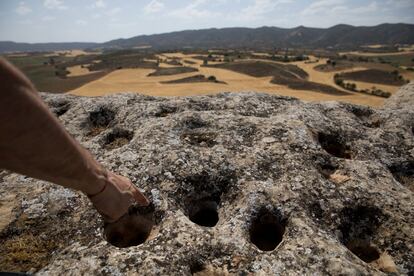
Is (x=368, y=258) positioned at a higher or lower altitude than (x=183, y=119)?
lower

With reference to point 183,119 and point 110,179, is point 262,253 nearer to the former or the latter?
point 110,179

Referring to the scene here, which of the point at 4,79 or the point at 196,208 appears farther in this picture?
the point at 196,208

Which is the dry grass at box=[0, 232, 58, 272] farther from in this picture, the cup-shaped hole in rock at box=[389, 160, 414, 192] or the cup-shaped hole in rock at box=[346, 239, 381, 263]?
the cup-shaped hole in rock at box=[389, 160, 414, 192]

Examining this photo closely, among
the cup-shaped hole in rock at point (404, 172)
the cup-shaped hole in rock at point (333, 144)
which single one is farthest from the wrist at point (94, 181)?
the cup-shaped hole in rock at point (404, 172)

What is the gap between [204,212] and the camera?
26.8 feet

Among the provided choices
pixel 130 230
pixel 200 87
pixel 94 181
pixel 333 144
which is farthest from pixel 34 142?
pixel 200 87

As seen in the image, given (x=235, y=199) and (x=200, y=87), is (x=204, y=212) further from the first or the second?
(x=200, y=87)

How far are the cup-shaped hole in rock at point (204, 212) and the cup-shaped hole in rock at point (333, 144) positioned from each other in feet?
13.5

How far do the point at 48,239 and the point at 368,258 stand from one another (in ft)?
20.7

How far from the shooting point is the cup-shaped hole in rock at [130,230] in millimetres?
7109

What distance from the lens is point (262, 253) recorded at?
21.0 ft

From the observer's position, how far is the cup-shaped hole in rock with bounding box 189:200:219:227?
7.95m

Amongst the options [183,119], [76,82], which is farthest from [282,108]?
[76,82]

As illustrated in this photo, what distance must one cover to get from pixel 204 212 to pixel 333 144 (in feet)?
15.1
